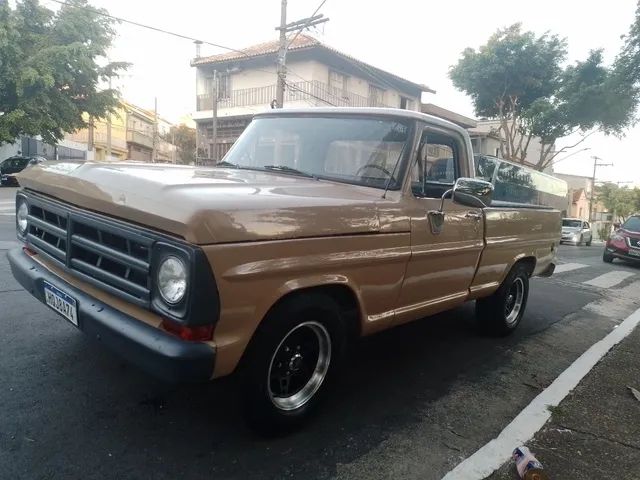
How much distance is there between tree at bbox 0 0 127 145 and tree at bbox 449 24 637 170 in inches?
695

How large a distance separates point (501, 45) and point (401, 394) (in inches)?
861

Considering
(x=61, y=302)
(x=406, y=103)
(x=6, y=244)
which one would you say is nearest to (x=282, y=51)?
(x=6, y=244)

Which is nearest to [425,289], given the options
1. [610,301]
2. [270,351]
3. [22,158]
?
[270,351]

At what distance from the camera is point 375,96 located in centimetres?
2728

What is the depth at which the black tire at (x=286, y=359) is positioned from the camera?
2430mm

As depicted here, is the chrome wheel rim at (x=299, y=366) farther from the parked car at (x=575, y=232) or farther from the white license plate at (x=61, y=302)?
the parked car at (x=575, y=232)

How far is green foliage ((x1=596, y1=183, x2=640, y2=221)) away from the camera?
57250 mm

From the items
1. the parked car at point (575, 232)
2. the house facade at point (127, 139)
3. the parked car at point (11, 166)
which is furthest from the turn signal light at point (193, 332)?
the house facade at point (127, 139)

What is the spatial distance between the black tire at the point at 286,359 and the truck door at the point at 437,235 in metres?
0.66

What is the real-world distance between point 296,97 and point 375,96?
5.67 m

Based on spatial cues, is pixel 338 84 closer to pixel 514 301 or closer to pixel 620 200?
pixel 514 301

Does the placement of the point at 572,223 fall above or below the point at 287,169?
below

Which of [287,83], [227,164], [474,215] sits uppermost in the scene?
[287,83]

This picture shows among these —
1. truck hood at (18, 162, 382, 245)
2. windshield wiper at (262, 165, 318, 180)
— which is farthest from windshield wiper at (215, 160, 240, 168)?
truck hood at (18, 162, 382, 245)
